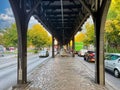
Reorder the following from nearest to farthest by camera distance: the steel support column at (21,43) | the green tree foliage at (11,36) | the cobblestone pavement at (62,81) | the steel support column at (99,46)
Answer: the cobblestone pavement at (62,81) < the steel support column at (21,43) < the steel support column at (99,46) < the green tree foliage at (11,36)

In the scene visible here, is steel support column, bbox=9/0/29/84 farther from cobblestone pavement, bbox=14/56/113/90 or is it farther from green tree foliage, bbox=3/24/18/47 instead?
green tree foliage, bbox=3/24/18/47

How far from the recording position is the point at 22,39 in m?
11.1

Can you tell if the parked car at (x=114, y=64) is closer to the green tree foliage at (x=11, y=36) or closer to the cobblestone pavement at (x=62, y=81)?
the cobblestone pavement at (x=62, y=81)

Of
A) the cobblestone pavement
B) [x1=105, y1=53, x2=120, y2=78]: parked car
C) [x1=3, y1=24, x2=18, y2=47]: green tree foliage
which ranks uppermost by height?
[x1=3, y1=24, x2=18, y2=47]: green tree foliage

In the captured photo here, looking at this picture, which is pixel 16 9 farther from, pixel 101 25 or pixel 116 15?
pixel 116 15

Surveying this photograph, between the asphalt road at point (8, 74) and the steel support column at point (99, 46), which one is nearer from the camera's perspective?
the steel support column at point (99, 46)

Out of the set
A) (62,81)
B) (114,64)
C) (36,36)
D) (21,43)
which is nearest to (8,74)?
(62,81)

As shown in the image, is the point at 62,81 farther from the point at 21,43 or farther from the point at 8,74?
the point at 8,74

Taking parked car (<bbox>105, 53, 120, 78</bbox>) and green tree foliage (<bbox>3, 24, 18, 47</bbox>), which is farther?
green tree foliage (<bbox>3, 24, 18, 47</bbox>)

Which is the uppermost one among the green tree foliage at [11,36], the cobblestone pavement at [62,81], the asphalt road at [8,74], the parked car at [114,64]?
the green tree foliage at [11,36]

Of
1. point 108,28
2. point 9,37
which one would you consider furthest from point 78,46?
point 108,28

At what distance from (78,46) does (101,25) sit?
56.8 meters

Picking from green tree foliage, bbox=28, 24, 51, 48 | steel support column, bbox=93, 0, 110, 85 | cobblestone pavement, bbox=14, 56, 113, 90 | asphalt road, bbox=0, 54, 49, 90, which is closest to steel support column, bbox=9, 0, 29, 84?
cobblestone pavement, bbox=14, 56, 113, 90

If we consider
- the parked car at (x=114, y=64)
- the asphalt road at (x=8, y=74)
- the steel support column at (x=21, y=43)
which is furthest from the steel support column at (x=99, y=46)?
the asphalt road at (x=8, y=74)
